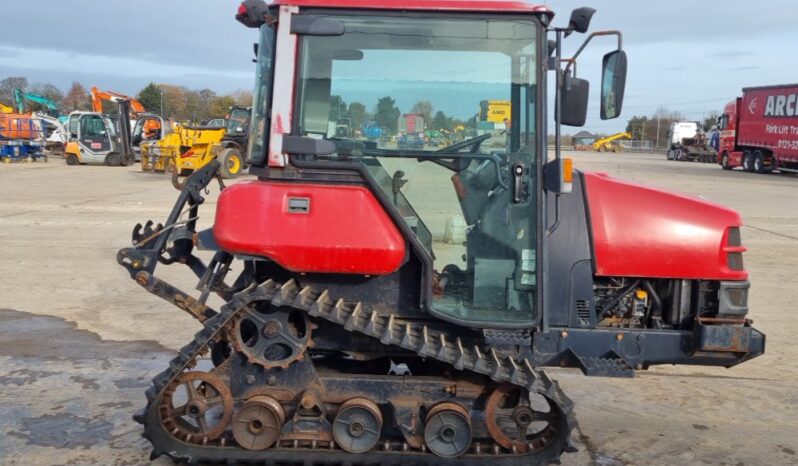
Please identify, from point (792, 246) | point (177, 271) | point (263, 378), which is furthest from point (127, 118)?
point (263, 378)

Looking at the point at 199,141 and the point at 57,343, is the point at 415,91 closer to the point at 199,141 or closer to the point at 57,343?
the point at 57,343

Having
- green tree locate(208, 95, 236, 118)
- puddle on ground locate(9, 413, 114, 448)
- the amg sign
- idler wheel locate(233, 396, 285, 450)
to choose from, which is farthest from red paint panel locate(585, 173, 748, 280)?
green tree locate(208, 95, 236, 118)

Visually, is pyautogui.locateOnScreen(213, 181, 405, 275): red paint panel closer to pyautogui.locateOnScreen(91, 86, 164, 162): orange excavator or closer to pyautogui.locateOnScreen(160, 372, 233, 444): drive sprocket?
pyautogui.locateOnScreen(160, 372, 233, 444): drive sprocket

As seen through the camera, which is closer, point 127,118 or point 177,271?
point 177,271

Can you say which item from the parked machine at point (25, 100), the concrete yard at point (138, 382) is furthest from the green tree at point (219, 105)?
the concrete yard at point (138, 382)

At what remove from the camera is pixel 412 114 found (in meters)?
3.79

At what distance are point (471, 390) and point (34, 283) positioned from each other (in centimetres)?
651

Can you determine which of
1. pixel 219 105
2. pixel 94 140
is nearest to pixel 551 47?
pixel 94 140

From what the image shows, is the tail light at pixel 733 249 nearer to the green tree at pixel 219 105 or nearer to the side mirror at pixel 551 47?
the side mirror at pixel 551 47

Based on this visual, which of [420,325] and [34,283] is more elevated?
[420,325]

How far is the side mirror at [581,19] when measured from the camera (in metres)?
3.73

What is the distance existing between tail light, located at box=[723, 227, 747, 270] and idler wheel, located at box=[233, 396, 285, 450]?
8.81ft

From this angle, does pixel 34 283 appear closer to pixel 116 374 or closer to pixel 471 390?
pixel 116 374

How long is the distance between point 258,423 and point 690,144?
52163 mm
